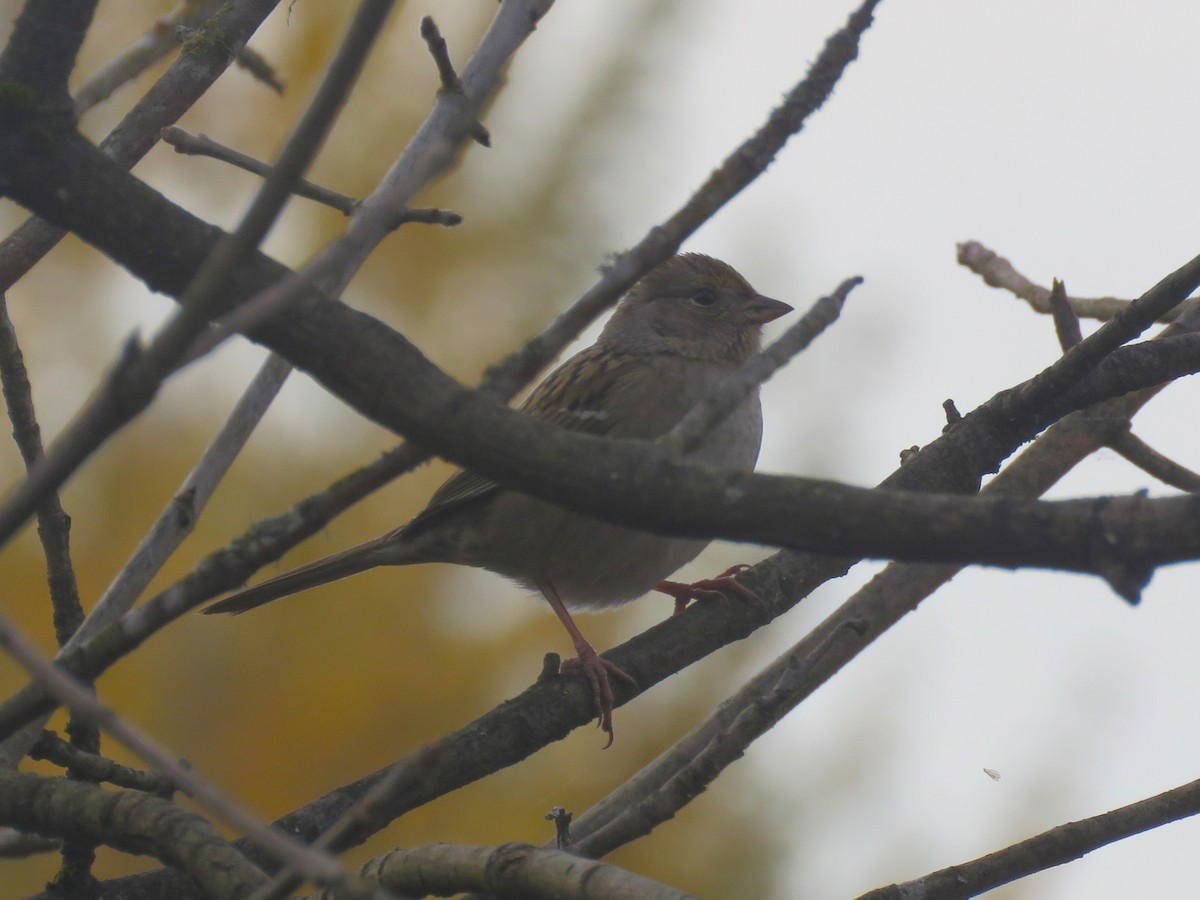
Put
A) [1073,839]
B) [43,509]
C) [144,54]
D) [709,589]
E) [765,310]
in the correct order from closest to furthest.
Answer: [1073,839], [43,509], [144,54], [709,589], [765,310]

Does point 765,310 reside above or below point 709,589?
above

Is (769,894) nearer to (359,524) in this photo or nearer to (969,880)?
(359,524)

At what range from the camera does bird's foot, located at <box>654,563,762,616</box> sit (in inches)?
139

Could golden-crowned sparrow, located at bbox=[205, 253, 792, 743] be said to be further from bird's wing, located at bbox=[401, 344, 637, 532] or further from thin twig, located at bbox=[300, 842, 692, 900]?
thin twig, located at bbox=[300, 842, 692, 900]

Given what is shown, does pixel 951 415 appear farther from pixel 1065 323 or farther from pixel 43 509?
pixel 43 509

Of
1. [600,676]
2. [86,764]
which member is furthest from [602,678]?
[86,764]

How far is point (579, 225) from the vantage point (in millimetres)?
8906

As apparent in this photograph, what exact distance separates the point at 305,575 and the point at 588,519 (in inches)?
42.8

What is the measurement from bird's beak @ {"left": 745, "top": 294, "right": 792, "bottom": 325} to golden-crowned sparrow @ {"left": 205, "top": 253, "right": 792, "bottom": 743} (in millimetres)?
142

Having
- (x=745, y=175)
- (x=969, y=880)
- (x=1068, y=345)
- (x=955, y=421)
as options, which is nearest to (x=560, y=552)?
(x=955, y=421)

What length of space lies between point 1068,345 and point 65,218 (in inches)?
95.9

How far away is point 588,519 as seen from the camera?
418cm

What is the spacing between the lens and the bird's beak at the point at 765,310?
5.30m

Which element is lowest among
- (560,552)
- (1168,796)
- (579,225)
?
(1168,796)
